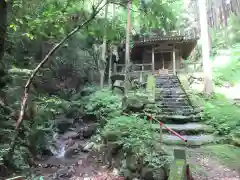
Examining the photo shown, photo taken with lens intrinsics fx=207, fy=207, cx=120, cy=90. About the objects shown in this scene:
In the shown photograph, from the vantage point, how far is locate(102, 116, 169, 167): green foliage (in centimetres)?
579

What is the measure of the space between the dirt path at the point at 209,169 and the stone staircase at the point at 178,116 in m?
1.09

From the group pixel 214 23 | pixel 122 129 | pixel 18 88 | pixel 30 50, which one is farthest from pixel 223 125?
pixel 214 23

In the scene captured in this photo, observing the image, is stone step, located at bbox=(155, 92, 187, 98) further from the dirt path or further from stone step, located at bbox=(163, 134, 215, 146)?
the dirt path

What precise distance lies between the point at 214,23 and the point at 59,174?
2869cm

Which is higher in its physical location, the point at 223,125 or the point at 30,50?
the point at 30,50

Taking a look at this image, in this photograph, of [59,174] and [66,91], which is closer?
[59,174]

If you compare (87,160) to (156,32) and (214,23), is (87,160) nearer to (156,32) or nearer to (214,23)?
(156,32)

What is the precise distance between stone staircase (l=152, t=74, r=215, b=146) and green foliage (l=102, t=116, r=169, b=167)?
99 cm

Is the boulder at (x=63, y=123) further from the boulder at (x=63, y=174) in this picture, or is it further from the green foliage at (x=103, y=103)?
the boulder at (x=63, y=174)

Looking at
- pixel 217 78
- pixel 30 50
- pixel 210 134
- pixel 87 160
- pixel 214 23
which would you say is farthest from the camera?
pixel 214 23

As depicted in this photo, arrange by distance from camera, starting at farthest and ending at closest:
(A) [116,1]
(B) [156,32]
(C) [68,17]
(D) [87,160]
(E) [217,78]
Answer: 1. (B) [156,32]
2. (E) [217,78]
3. (D) [87,160]
4. (A) [116,1]
5. (C) [68,17]

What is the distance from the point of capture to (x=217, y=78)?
56.2 ft

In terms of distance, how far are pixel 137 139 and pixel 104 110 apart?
635 cm

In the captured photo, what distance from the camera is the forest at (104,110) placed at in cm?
491
